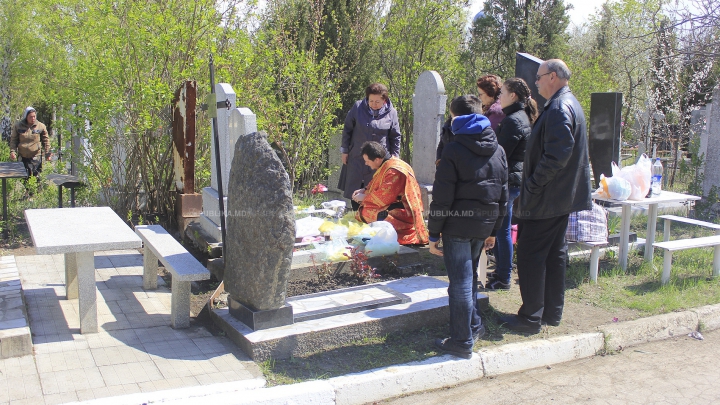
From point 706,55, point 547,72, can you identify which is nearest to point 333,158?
point 706,55

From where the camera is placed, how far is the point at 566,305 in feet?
16.5

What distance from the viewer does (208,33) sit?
286 inches

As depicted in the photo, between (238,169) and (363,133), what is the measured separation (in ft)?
9.20

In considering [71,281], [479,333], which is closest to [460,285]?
[479,333]

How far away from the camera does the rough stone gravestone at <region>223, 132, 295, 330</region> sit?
12.5 ft

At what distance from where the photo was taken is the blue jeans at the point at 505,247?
5.02 meters

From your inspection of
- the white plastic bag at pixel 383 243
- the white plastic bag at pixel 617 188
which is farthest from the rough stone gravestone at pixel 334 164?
the white plastic bag at pixel 617 188

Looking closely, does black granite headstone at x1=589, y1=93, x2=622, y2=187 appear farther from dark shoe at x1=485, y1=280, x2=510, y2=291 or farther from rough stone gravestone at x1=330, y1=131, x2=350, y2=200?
rough stone gravestone at x1=330, y1=131, x2=350, y2=200

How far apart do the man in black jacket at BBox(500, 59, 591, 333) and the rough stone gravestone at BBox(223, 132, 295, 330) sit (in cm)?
171

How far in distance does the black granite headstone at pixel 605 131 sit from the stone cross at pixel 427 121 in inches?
80.9

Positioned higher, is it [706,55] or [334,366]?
[706,55]

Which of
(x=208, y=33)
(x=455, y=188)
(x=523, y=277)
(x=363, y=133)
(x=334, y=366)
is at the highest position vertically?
(x=208, y=33)

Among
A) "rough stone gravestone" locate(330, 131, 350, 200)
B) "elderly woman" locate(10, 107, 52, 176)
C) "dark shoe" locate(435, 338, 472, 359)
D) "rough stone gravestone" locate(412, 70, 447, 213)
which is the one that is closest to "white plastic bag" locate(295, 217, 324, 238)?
"rough stone gravestone" locate(412, 70, 447, 213)

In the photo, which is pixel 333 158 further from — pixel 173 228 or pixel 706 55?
pixel 706 55
